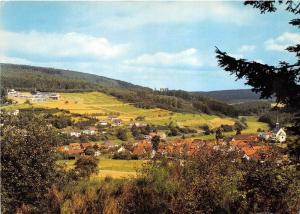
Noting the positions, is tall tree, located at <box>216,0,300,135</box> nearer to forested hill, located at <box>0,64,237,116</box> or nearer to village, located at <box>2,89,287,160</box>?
village, located at <box>2,89,287,160</box>

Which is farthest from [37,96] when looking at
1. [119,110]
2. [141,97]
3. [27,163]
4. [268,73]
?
[268,73]

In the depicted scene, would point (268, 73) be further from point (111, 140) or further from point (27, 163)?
point (111, 140)

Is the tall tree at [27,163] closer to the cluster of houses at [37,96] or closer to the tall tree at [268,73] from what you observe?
the tall tree at [268,73]

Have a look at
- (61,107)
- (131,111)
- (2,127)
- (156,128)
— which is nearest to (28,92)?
(61,107)

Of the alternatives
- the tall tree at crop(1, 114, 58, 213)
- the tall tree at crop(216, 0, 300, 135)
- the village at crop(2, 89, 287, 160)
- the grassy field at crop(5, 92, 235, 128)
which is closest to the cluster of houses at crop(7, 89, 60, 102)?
the village at crop(2, 89, 287, 160)

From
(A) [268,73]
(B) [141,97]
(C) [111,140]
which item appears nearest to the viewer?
(A) [268,73]

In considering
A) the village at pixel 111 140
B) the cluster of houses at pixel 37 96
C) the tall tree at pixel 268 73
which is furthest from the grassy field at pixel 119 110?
the tall tree at pixel 268 73

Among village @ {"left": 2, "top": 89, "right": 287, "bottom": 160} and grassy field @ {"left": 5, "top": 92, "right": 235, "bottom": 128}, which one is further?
grassy field @ {"left": 5, "top": 92, "right": 235, "bottom": 128}

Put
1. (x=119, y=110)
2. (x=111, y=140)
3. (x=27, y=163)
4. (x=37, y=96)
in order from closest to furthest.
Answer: (x=27, y=163), (x=111, y=140), (x=37, y=96), (x=119, y=110)

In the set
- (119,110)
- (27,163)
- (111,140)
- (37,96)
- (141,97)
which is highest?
(141,97)
